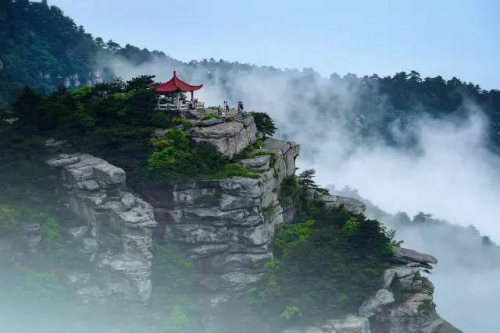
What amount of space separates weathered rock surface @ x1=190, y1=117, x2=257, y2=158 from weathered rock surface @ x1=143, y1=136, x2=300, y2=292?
6.52 feet

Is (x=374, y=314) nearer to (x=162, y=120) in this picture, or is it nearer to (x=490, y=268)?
(x=162, y=120)

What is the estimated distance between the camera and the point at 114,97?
3009 centimetres

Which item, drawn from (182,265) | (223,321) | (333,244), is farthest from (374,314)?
(182,265)

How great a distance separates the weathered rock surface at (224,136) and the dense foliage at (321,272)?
4.86m

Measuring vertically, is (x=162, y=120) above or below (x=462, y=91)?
below

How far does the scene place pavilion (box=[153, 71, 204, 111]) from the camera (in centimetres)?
3006

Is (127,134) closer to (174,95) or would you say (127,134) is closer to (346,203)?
(174,95)

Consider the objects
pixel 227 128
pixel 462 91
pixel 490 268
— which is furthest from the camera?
pixel 462 91

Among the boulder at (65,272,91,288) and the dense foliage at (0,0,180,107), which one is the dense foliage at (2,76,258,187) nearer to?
the boulder at (65,272,91,288)

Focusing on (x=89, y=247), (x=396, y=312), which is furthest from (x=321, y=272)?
(x=89, y=247)

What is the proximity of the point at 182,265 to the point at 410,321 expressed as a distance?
1081cm

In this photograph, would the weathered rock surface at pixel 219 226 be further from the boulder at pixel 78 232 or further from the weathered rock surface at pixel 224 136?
the boulder at pixel 78 232

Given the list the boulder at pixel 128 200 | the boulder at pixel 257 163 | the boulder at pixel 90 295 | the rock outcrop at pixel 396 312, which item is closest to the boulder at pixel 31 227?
the boulder at pixel 90 295

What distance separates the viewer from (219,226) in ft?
88.8
